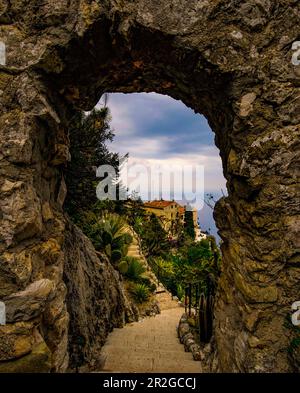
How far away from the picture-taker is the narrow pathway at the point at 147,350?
4656 millimetres

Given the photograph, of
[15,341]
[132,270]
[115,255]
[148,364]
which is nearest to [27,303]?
[15,341]

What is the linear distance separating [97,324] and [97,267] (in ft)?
3.88

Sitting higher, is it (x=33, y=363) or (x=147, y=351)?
(x=33, y=363)

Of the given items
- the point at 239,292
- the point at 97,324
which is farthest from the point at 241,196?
the point at 97,324

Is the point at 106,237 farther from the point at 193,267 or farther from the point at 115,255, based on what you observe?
the point at 193,267

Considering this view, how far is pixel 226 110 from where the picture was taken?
2.92 metres

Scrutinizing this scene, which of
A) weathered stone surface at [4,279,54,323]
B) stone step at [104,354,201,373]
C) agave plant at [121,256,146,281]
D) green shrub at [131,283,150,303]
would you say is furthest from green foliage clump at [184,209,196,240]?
weathered stone surface at [4,279,54,323]

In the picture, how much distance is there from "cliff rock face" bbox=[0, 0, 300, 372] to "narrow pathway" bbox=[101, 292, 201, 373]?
209 centimetres

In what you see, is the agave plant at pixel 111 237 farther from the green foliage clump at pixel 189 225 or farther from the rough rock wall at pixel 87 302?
the green foliage clump at pixel 189 225

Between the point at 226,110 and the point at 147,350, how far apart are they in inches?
180

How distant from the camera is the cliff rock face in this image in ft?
8.15

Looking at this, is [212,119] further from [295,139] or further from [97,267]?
[97,267]

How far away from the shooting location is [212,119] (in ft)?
11.3

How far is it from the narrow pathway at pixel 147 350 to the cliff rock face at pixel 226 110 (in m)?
2.09
